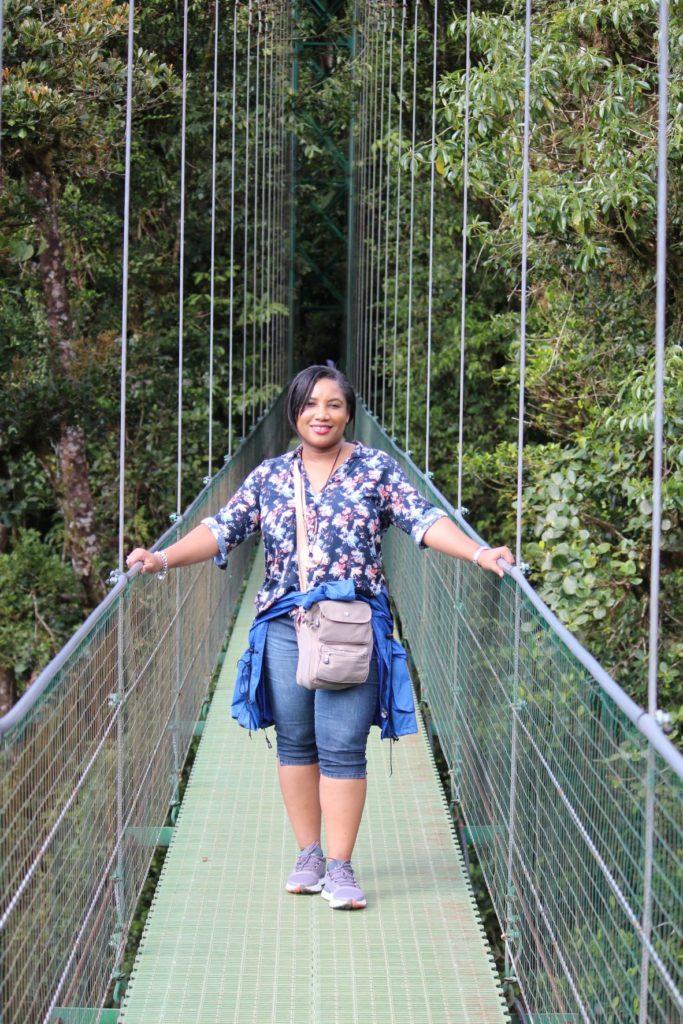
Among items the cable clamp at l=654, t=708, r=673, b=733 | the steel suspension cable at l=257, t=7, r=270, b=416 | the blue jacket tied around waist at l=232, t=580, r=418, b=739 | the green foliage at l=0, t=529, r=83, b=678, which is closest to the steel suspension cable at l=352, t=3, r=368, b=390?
the steel suspension cable at l=257, t=7, r=270, b=416

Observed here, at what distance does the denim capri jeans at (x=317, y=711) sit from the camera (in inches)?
99.6

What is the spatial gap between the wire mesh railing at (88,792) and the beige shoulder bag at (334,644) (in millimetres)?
290

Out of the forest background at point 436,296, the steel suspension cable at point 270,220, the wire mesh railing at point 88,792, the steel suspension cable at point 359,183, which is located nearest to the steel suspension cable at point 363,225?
the steel suspension cable at point 359,183

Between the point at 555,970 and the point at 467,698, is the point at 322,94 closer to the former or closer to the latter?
the point at 467,698

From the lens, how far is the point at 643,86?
16.6 feet

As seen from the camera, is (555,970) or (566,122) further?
(566,122)

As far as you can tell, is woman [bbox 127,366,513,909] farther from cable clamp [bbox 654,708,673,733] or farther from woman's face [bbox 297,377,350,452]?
cable clamp [bbox 654,708,673,733]

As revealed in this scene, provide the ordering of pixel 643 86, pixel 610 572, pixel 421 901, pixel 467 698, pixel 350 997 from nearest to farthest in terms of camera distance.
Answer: pixel 350 997, pixel 421 901, pixel 467 698, pixel 643 86, pixel 610 572

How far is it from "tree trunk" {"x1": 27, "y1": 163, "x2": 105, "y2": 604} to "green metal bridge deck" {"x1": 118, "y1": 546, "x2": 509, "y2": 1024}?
5810mm

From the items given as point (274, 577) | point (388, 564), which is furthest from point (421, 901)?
point (388, 564)

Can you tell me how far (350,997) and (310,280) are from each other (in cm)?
2099

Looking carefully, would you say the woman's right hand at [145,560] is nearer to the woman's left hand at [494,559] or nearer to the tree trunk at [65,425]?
the woman's left hand at [494,559]

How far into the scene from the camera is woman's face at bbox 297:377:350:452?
2.48 meters

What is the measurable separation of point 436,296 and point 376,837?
806 centimetres
